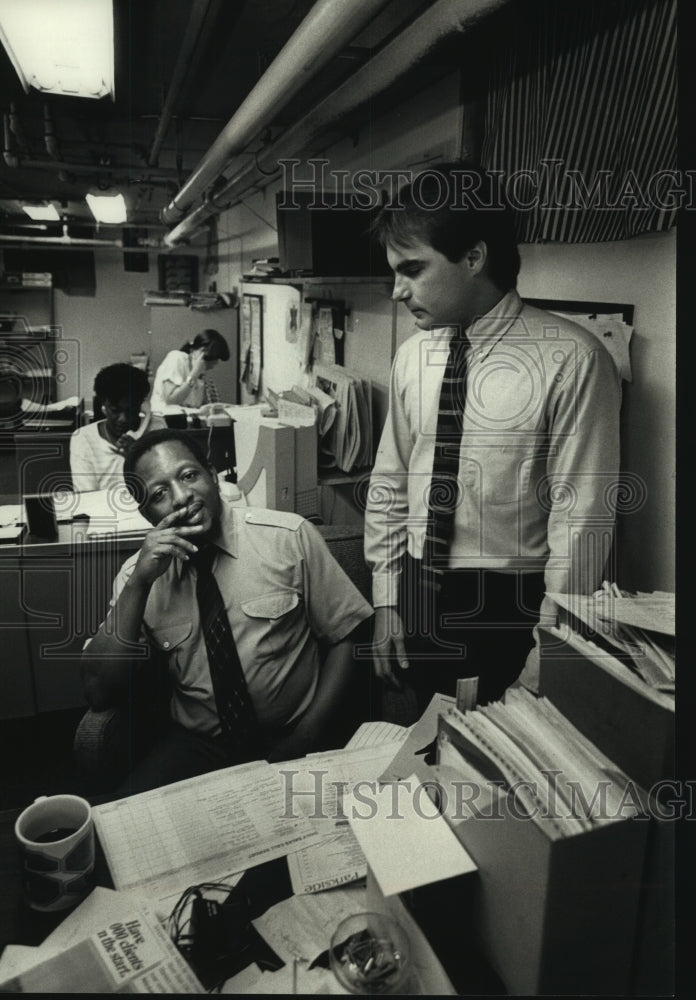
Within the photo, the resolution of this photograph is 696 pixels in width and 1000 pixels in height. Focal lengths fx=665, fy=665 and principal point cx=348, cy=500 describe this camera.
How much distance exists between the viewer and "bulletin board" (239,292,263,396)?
6.31 feet

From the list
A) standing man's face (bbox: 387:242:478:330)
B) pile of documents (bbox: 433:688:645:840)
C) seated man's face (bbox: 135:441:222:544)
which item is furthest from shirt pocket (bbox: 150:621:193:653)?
standing man's face (bbox: 387:242:478:330)

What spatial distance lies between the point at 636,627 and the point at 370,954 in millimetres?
550

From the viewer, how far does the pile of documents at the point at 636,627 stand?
0.86 metres

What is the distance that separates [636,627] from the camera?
0.91 metres

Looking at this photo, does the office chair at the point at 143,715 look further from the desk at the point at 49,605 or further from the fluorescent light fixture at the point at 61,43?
the fluorescent light fixture at the point at 61,43

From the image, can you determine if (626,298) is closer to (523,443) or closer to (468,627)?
(523,443)

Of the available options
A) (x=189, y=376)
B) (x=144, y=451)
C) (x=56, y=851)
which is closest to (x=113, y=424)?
(x=144, y=451)

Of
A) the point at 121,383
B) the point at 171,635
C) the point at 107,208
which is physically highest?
the point at 107,208

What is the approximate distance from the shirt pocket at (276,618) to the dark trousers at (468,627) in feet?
0.84

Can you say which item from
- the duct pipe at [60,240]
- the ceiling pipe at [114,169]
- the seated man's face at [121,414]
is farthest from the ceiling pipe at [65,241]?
the seated man's face at [121,414]

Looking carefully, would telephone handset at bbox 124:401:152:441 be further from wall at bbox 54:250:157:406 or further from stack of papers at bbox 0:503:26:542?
stack of papers at bbox 0:503:26:542

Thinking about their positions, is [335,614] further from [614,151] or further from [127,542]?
[614,151]

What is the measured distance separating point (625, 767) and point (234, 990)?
56cm

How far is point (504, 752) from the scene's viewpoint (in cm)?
82
